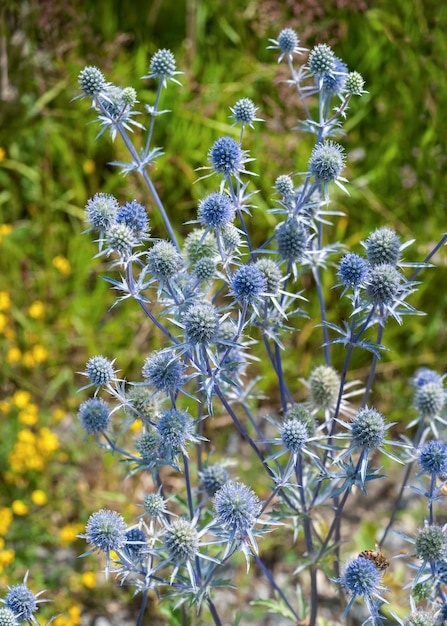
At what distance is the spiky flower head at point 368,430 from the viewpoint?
5.65 ft

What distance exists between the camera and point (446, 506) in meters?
3.31

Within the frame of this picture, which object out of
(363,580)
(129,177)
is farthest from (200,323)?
(129,177)

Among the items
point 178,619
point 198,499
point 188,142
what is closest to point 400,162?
point 188,142

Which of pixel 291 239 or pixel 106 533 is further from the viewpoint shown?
pixel 291 239

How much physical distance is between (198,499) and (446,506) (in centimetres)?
147

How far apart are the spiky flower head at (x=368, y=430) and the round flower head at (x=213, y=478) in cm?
53

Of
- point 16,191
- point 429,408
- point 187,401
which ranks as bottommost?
point 429,408

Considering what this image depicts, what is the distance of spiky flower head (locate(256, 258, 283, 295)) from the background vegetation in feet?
5.35

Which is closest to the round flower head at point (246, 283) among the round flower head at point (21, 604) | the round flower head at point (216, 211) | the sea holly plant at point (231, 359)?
the sea holly plant at point (231, 359)

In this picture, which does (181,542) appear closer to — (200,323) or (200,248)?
(200,323)

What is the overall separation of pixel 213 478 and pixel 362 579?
575mm

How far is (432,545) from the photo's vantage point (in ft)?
5.74

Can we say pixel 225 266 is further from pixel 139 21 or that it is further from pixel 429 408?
pixel 139 21

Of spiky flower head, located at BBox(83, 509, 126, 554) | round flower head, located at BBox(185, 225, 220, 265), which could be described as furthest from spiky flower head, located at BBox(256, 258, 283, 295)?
spiky flower head, located at BBox(83, 509, 126, 554)
